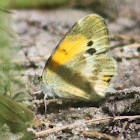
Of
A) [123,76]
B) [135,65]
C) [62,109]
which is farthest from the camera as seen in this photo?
[135,65]

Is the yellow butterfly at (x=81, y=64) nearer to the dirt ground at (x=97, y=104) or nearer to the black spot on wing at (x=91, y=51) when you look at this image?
the black spot on wing at (x=91, y=51)

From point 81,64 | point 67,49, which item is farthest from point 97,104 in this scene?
point 67,49

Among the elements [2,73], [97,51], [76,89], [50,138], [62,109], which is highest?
[97,51]

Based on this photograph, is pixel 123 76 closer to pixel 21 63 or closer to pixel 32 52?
pixel 21 63

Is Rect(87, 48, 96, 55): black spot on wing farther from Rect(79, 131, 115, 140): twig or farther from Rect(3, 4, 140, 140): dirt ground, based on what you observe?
Rect(79, 131, 115, 140): twig

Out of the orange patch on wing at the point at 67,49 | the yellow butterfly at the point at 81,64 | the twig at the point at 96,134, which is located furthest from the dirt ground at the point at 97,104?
the orange patch on wing at the point at 67,49

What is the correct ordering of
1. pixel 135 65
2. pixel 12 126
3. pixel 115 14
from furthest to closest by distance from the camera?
pixel 115 14 < pixel 135 65 < pixel 12 126

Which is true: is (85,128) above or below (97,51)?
below

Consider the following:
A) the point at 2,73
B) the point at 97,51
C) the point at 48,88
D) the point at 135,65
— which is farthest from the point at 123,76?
the point at 2,73
